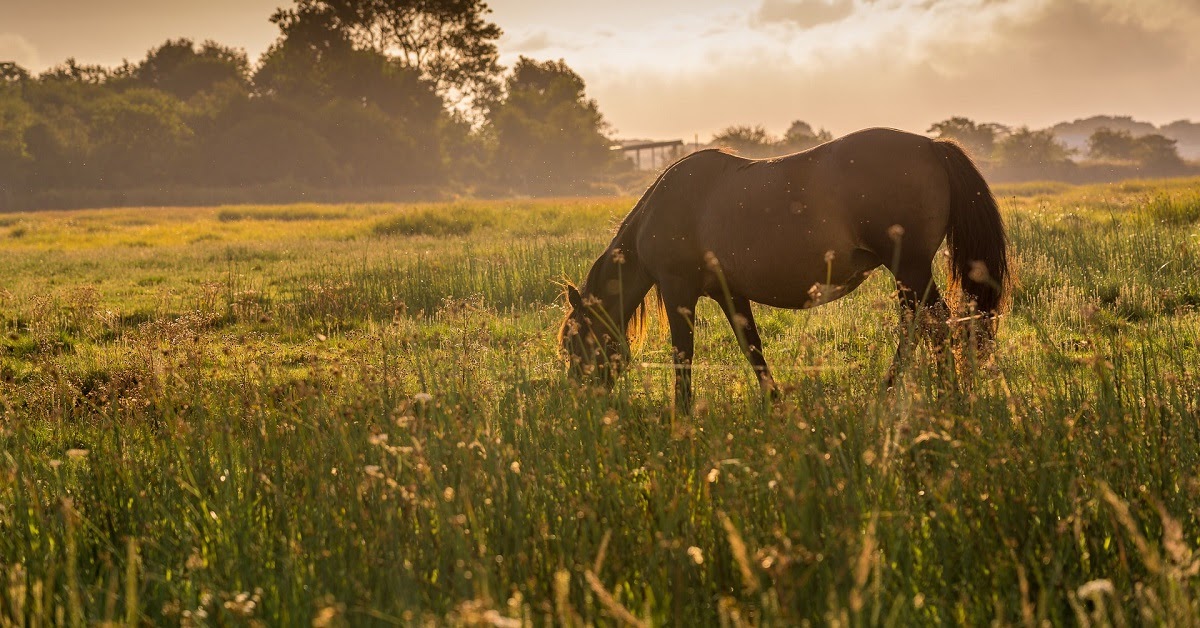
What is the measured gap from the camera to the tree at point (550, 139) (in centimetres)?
6328

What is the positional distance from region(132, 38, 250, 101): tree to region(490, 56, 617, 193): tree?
19.5 m

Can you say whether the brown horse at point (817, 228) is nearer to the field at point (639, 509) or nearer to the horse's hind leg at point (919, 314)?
the horse's hind leg at point (919, 314)

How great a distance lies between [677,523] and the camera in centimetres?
312

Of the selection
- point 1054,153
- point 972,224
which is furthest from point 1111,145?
point 972,224

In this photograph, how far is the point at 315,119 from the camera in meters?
53.3

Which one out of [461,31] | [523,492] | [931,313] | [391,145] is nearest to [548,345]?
[931,313]

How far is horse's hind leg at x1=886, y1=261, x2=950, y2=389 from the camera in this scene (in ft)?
13.0

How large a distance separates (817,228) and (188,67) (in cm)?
7299

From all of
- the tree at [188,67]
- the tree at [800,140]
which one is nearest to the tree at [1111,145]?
the tree at [800,140]

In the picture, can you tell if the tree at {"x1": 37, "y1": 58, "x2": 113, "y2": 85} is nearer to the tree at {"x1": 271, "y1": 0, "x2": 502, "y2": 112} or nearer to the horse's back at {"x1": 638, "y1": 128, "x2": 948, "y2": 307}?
the tree at {"x1": 271, "y1": 0, "x2": 502, "y2": 112}

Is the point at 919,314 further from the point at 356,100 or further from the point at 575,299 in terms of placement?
the point at 356,100

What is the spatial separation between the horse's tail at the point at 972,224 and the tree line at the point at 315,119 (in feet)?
159

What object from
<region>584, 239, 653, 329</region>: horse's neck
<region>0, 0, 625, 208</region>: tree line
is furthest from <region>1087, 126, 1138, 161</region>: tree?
<region>584, 239, 653, 329</region>: horse's neck

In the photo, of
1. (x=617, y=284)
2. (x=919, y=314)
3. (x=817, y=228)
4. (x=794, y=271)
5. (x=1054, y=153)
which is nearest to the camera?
(x=919, y=314)
